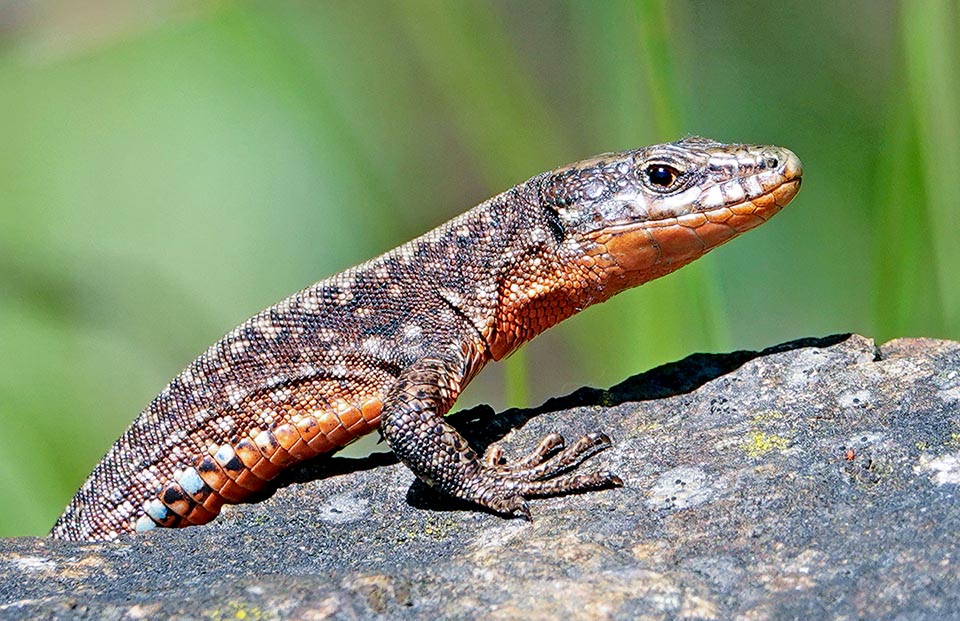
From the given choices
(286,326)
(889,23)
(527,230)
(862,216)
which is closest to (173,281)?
(286,326)

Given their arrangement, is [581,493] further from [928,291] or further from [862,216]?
[862,216]

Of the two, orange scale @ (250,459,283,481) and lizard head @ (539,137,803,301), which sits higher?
lizard head @ (539,137,803,301)

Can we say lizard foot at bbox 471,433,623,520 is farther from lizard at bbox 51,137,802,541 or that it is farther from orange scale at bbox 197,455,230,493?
orange scale at bbox 197,455,230,493

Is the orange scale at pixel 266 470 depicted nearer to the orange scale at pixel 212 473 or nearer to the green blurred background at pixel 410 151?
the orange scale at pixel 212 473

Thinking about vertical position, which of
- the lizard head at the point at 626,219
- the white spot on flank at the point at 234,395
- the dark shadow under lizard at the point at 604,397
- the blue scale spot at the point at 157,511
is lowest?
the blue scale spot at the point at 157,511

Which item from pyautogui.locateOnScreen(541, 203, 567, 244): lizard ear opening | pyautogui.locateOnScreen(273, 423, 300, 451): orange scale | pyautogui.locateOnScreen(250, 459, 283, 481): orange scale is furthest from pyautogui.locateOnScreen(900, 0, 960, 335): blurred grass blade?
pyautogui.locateOnScreen(250, 459, 283, 481): orange scale

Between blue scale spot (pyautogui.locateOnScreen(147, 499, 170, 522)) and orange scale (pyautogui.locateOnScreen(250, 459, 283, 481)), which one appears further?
blue scale spot (pyautogui.locateOnScreen(147, 499, 170, 522))

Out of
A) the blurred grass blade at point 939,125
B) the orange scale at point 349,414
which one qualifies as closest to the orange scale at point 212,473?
the orange scale at point 349,414

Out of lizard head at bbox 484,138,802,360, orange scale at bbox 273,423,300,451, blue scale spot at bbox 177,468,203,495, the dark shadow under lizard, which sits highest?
lizard head at bbox 484,138,802,360
